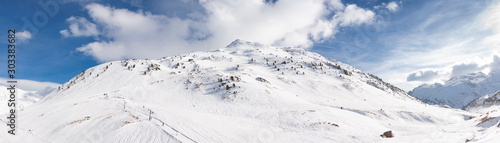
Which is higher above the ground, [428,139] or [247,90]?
[247,90]

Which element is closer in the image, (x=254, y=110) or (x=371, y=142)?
(x=371, y=142)

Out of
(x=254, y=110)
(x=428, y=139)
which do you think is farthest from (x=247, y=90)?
(x=428, y=139)

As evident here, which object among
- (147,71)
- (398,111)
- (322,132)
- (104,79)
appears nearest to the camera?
(322,132)

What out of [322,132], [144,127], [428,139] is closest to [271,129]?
[322,132]

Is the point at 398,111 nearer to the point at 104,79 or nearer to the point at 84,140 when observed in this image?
the point at 84,140

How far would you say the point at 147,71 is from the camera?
58438 millimetres

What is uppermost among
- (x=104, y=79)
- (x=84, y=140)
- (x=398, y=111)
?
(x=104, y=79)

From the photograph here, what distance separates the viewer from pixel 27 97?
390 feet

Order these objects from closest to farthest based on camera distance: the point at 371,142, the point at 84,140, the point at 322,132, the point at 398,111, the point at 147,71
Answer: the point at 84,140 < the point at 371,142 < the point at 322,132 < the point at 398,111 < the point at 147,71

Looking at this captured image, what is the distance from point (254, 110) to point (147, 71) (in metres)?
38.9

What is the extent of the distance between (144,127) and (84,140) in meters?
4.44

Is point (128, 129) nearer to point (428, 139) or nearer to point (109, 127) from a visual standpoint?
point (109, 127)

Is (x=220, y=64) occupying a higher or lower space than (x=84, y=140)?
higher

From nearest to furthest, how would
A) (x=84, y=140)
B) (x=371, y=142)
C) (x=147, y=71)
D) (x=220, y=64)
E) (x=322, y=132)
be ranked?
(x=84, y=140)
(x=371, y=142)
(x=322, y=132)
(x=147, y=71)
(x=220, y=64)
